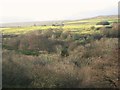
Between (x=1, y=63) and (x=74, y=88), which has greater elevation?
(x=1, y=63)

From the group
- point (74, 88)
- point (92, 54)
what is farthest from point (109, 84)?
point (92, 54)

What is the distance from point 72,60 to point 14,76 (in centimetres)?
951

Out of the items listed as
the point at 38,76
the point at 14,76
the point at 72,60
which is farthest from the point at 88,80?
the point at 72,60

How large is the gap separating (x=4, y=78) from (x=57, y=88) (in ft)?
14.3

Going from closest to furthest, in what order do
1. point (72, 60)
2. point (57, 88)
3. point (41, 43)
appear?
point (57, 88) < point (72, 60) < point (41, 43)

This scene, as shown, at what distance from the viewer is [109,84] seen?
2269cm

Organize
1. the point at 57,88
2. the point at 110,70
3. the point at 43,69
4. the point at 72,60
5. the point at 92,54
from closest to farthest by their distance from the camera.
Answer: the point at 110,70 → the point at 57,88 → the point at 43,69 → the point at 72,60 → the point at 92,54

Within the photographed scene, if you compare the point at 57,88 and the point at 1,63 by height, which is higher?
the point at 1,63

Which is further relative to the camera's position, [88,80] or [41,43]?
[41,43]

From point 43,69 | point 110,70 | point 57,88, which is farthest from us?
point 43,69

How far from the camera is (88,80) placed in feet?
78.6

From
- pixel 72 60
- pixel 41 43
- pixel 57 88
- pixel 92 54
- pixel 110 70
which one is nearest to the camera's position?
pixel 110 70

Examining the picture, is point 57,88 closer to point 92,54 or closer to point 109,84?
point 109,84

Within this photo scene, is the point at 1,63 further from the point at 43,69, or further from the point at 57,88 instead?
the point at 57,88
